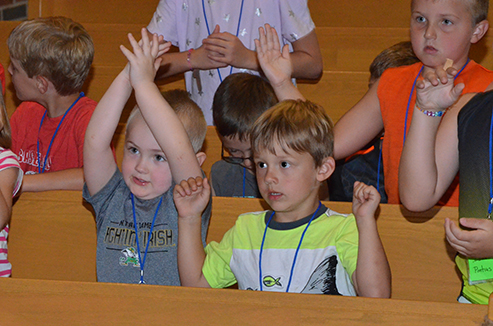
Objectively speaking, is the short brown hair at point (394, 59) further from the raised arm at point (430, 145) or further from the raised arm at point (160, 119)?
the raised arm at point (160, 119)

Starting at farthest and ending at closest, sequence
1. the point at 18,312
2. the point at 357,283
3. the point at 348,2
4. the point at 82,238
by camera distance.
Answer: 1. the point at 348,2
2. the point at 82,238
3. the point at 357,283
4. the point at 18,312

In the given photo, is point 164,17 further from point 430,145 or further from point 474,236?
point 474,236

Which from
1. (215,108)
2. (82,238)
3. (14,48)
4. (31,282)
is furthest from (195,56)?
(31,282)

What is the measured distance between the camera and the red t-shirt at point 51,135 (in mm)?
2018

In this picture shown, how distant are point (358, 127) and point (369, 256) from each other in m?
0.57

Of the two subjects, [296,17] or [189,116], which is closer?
[189,116]

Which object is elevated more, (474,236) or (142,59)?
(142,59)

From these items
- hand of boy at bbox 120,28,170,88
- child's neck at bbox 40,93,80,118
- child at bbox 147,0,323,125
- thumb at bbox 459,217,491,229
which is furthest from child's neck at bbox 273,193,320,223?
child's neck at bbox 40,93,80,118

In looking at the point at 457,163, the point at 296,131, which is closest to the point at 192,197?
the point at 296,131

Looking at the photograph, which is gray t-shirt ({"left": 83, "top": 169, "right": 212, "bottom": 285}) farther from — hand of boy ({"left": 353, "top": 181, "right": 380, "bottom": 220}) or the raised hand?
the raised hand

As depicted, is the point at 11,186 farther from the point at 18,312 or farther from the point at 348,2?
the point at 348,2

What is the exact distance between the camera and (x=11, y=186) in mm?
1613

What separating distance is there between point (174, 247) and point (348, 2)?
7.04 feet

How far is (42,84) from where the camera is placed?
2117 millimetres
